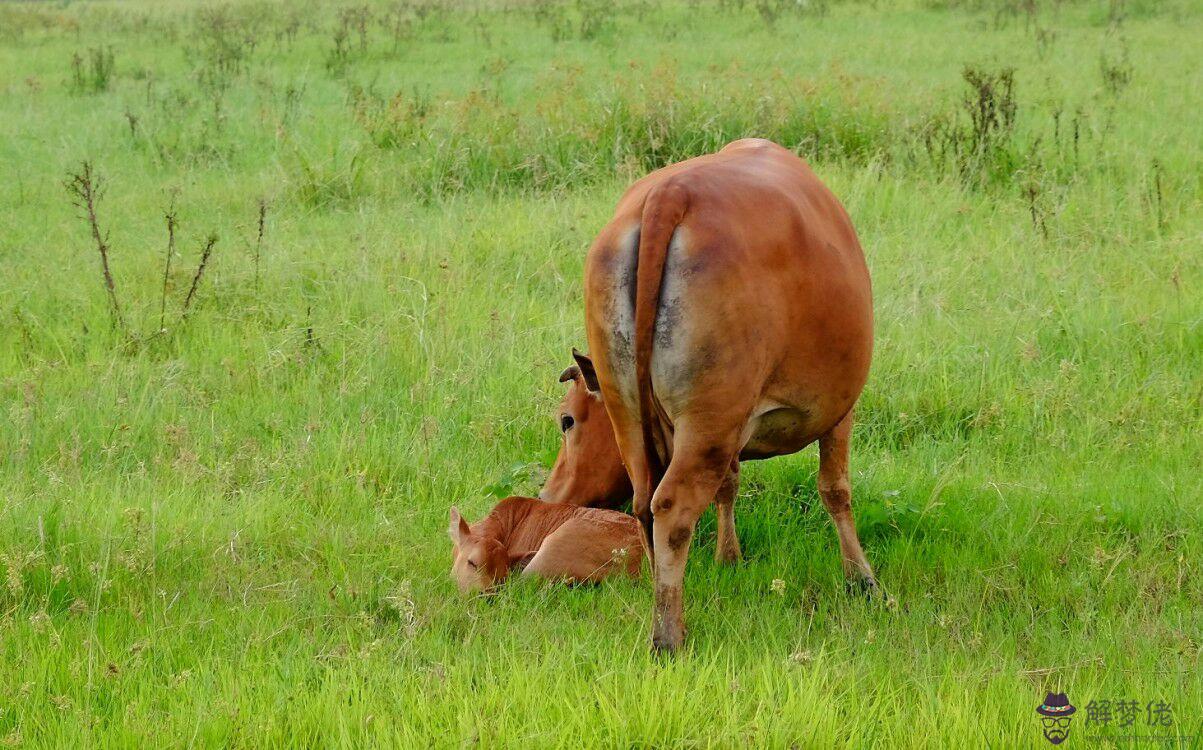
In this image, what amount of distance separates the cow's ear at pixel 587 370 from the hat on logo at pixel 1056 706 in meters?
1.64

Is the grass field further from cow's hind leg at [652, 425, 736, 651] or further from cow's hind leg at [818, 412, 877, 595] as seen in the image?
cow's hind leg at [652, 425, 736, 651]

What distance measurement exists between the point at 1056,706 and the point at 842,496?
1.09 meters

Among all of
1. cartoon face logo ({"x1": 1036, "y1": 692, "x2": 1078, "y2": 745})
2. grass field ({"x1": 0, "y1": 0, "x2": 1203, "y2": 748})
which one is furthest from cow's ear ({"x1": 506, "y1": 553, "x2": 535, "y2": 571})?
cartoon face logo ({"x1": 1036, "y1": 692, "x2": 1078, "y2": 745})

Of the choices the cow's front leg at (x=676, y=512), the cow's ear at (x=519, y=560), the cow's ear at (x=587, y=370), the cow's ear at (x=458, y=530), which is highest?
the cow's ear at (x=587, y=370)

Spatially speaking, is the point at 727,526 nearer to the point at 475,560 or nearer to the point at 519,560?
the point at 519,560

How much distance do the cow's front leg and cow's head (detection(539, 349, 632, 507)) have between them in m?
0.90

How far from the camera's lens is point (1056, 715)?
2.86 meters

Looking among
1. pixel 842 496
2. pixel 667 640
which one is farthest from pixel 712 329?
pixel 842 496

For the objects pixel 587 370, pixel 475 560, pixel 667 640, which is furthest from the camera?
pixel 587 370

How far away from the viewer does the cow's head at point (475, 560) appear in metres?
3.75

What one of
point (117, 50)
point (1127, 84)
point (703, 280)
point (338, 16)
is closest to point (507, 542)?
point (703, 280)

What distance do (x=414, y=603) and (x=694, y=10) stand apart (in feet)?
50.8

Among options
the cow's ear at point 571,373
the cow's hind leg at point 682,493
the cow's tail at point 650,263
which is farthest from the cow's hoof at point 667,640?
the cow's ear at point 571,373

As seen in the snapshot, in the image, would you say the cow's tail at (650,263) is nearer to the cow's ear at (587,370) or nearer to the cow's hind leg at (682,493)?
the cow's hind leg at (682,493)
